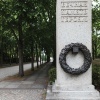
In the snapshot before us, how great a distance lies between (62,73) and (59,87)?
59 centimetres

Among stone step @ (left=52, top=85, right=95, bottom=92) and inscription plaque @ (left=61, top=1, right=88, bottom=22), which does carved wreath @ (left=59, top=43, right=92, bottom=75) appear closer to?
stone step @ (left=52, top=85, right=95, bottom=92)

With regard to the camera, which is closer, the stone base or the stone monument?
the stone base

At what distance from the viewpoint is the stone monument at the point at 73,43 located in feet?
34.8

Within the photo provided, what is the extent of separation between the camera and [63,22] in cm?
1078

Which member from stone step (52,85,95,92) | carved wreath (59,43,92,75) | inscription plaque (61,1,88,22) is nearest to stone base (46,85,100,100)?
stone step (52,85,95,92)

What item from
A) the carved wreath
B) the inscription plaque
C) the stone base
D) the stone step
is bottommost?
the stone base

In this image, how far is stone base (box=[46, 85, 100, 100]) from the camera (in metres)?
10.1

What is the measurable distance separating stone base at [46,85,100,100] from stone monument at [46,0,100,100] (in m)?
0.04

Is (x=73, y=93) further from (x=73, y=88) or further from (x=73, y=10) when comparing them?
(x=73, y=10)

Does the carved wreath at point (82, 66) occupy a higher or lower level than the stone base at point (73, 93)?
higher

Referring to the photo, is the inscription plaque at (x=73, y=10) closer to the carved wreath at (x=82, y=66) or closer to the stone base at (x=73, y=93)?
the carved wreath at (x=82, y=66)

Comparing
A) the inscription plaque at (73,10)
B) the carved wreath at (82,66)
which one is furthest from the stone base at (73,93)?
the inscription plaque at (73,10)

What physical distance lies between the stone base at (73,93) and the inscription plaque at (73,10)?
110 inches

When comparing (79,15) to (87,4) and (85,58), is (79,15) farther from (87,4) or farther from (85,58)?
(85,58)
